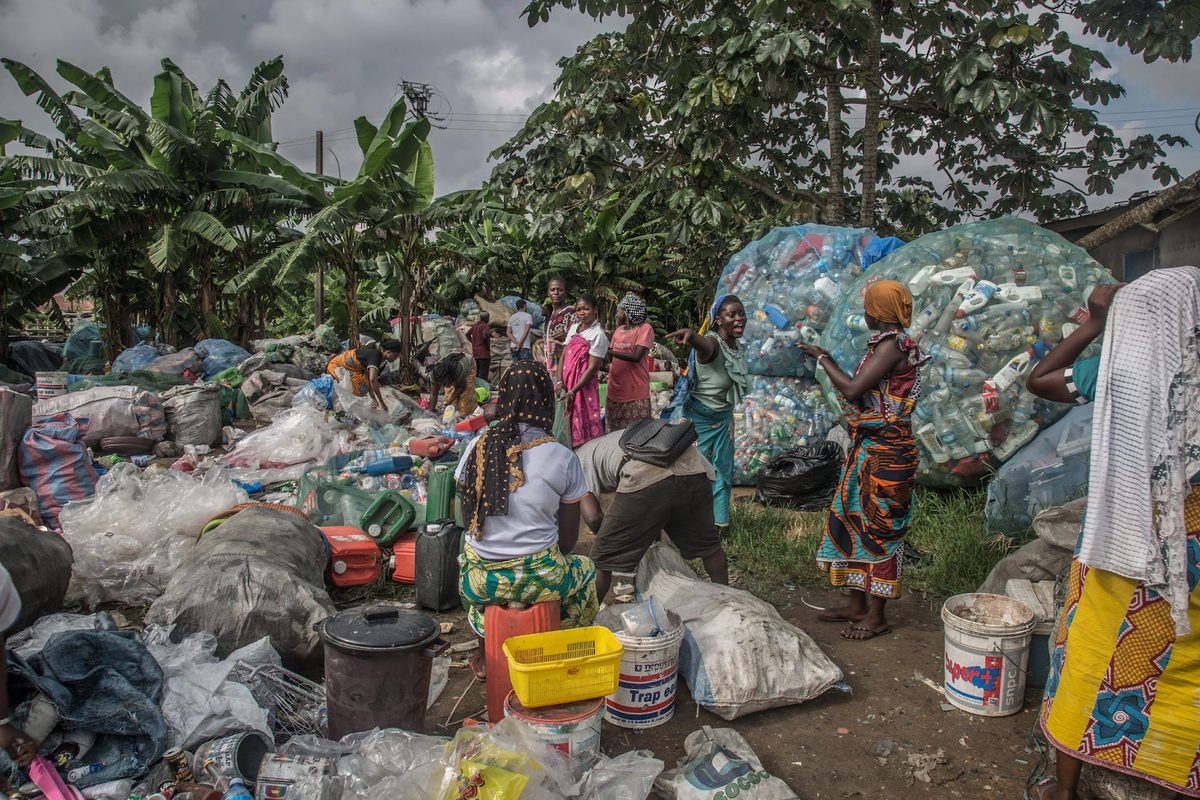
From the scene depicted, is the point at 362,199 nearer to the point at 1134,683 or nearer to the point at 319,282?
the point at 319,282

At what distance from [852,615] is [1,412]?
5.71 metres

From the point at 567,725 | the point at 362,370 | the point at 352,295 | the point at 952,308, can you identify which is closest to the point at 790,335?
the point at 952,308

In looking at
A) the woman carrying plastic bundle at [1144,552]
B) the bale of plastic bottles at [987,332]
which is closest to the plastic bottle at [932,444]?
the bale of plastic bottles at [987,332]

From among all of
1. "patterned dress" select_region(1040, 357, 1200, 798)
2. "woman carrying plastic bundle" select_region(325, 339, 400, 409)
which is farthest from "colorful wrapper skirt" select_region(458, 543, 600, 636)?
"woman carrying plastic bundle" select_region(325, 339, 400, 409)

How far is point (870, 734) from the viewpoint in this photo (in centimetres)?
292

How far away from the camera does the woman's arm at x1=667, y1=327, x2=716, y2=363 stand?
4.46m

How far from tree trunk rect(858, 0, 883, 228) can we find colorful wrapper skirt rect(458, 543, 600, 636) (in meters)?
5.63

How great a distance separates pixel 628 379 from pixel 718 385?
3.95 ft

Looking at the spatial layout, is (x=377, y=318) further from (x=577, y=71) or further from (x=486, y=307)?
(x=577, y=71)

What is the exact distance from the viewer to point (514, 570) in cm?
284

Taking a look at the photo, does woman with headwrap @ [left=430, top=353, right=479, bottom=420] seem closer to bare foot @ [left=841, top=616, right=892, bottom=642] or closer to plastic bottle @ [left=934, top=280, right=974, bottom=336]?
plastic bottle @ [left=934, top=280, right=974, bottom=336]

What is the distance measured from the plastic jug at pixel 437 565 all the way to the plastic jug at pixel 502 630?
1.20m

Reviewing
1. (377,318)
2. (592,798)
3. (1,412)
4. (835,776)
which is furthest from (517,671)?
(377,318)

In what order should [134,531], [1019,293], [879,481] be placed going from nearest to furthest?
[879,481] → [134,531] → [1019,293]
